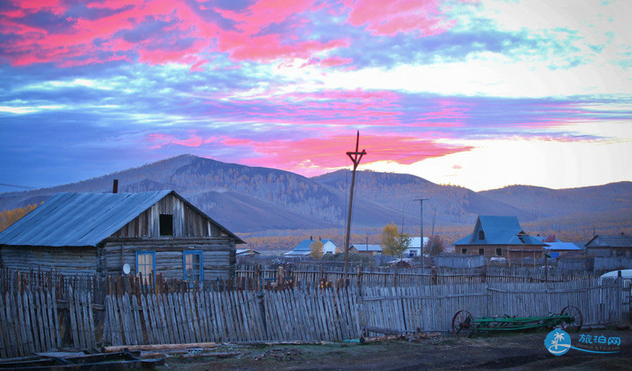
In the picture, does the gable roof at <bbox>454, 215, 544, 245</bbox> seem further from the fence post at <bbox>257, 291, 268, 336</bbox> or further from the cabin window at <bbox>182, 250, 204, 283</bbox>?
the fence post at <bbox>257, 291, 268, 336</bbox>

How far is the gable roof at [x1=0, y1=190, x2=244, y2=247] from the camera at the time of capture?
Result: 2544 centimetres

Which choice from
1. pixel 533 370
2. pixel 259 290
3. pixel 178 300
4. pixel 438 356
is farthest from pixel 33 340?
pixel 533 370

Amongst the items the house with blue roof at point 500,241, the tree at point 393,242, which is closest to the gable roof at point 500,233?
the house with blue roof at point 500,241

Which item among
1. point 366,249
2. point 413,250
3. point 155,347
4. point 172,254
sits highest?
point 172,254

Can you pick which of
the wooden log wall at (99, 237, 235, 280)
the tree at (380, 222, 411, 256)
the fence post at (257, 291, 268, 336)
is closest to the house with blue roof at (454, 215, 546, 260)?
the tree at (380, 222, 411, 256)

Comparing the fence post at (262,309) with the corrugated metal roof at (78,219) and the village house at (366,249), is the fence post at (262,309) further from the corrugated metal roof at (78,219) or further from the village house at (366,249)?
the village house at (366,249)

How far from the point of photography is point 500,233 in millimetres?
78562

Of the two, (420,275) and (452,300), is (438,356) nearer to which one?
(452,300)

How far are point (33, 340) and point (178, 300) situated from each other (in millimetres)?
3446

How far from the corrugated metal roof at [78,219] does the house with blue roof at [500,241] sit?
53.8 metres

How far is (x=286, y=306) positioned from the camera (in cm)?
1725

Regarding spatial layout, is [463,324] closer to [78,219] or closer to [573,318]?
[573,318]

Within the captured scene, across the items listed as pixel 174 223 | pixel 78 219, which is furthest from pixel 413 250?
pixel 78 219

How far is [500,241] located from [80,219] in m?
59.5
